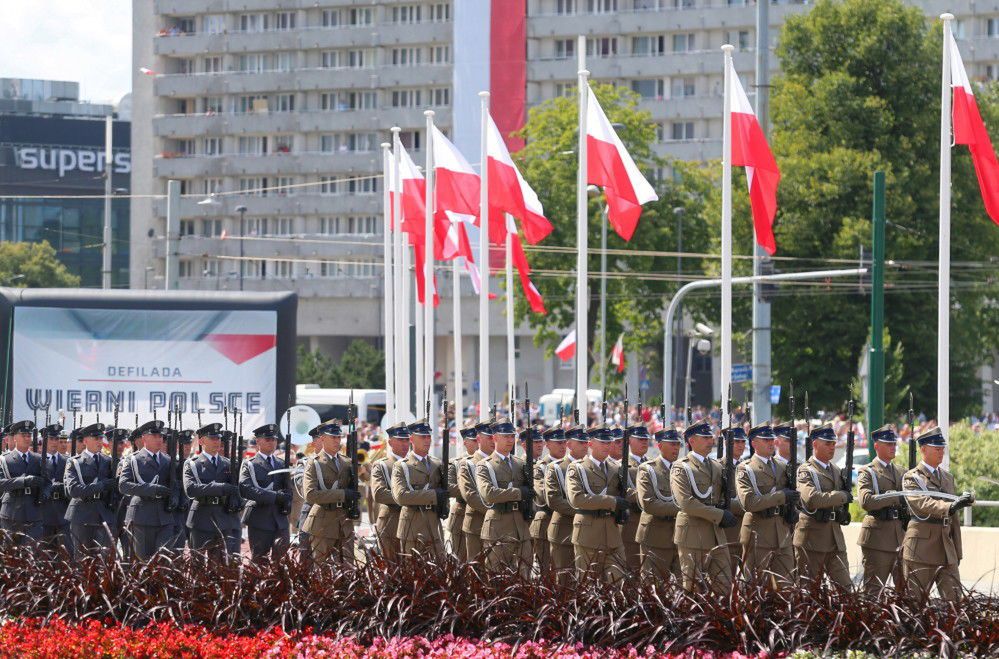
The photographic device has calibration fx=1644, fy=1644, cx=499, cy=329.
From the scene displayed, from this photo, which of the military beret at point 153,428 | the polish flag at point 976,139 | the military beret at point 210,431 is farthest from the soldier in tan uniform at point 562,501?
the polish flag at point 976,139

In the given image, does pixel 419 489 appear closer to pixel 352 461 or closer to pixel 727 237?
pixel 352 461

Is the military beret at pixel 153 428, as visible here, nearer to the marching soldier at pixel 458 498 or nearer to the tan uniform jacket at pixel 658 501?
the marching soldier at pixel 458 498

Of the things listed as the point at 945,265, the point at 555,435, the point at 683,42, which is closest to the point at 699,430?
the point at 555,435

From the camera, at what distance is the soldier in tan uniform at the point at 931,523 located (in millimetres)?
12438

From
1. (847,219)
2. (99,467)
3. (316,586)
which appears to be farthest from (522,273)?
(847,219)

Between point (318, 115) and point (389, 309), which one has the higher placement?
point (318, 115)

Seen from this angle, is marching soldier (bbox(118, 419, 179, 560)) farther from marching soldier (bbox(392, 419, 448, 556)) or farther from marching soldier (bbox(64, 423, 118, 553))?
marching soldier (bbox(392, 419, 448, 556))

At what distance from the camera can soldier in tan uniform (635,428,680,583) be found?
1305 centimetres

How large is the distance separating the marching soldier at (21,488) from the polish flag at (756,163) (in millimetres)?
7621

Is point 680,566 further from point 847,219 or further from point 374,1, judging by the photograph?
point 374,1

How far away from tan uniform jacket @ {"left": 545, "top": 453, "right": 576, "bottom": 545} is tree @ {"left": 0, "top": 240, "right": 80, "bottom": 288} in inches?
2549

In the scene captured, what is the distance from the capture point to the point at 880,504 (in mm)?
12898

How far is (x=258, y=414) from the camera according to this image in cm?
2609

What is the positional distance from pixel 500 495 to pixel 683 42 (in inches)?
2448
